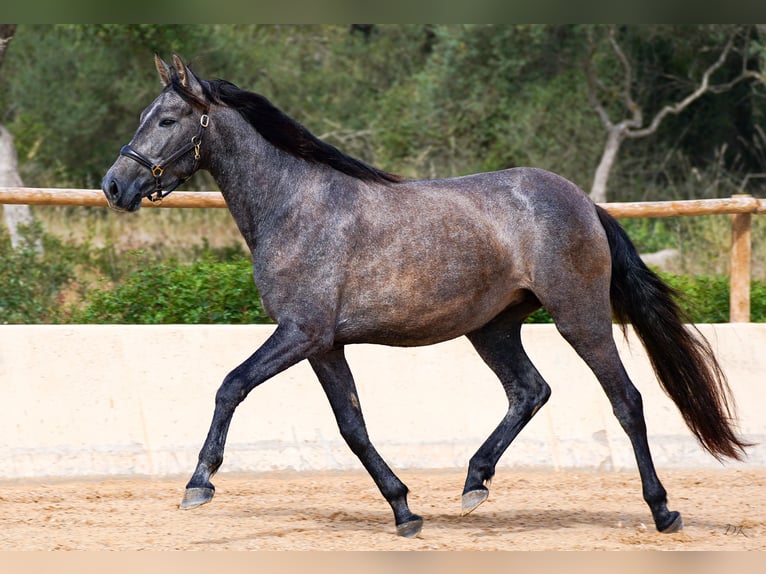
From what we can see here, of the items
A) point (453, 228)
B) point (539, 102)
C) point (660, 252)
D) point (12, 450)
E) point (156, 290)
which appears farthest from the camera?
point (539, 102)

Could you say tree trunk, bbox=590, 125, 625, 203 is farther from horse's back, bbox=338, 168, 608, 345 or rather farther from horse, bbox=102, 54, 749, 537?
horse's back, bbox=338, 168, 608, 345

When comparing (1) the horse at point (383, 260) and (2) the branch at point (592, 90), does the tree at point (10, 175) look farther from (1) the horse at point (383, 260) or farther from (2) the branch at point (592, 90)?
(2) the branch at point (592, 90)

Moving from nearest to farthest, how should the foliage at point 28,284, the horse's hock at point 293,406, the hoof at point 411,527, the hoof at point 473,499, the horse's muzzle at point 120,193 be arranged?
the horse's muzzle at point 120,193 < the hoof at point 411,527 < the hoof at point 473,499 < the horse's hock at point 293,406 < the foliage at point 28,284

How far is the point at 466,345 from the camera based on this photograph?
666 cm

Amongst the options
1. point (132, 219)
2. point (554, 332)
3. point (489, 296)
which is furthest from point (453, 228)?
point (132, 219)

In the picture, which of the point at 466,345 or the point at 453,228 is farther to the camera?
the point at 466,345

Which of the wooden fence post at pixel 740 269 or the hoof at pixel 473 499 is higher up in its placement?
the wooden fence post at pixel 740 269

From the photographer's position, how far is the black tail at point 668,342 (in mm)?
5508

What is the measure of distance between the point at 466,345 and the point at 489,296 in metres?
1.51

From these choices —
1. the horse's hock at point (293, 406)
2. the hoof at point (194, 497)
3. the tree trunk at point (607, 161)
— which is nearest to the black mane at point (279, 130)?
the hoof at point (194, 497)

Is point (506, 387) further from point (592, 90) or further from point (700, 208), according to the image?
point (592, 90)

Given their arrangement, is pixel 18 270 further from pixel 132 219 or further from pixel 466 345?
pixel 132 219

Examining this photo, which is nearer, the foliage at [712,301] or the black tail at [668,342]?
the black tail at [668,342]

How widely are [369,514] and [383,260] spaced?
147 cm
